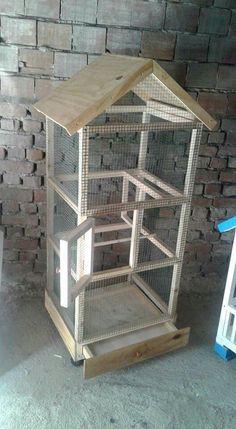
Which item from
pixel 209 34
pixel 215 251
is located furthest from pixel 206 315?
pixel 209 34

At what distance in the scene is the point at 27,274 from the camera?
254 centimetres

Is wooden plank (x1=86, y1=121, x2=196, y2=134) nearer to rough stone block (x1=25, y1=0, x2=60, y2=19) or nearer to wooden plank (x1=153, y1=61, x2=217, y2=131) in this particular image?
wooden plank (x1=153, y1=61, x2=217, y2=131)

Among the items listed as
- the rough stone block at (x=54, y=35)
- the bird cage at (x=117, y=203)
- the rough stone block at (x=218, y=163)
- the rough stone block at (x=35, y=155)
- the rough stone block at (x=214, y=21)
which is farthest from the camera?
the rough stone block at (x=218, y=163)

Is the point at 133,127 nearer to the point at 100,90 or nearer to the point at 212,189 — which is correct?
the point at 100,90

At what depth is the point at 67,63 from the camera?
82.8 inches

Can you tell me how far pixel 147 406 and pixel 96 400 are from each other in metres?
0.23

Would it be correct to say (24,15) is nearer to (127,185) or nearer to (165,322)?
(127,185)

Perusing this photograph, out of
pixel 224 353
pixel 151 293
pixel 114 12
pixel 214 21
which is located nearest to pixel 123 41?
pixel 114 12

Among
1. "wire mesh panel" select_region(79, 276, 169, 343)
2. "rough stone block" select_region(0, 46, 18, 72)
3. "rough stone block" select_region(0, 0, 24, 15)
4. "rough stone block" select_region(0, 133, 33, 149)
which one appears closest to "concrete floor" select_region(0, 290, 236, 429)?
"wire mesh panel" select_region(79, 276, 169, 343)

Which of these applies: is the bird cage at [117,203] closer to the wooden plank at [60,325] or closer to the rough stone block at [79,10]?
the wooden plank at [60,325]

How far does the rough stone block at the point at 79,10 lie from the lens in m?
2.00

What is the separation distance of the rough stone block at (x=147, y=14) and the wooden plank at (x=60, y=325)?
1538 millimetres

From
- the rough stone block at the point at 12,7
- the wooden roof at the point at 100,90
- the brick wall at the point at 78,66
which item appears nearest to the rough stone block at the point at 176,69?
the brick wall at the point at 78,66

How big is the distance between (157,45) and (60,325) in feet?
5.07
